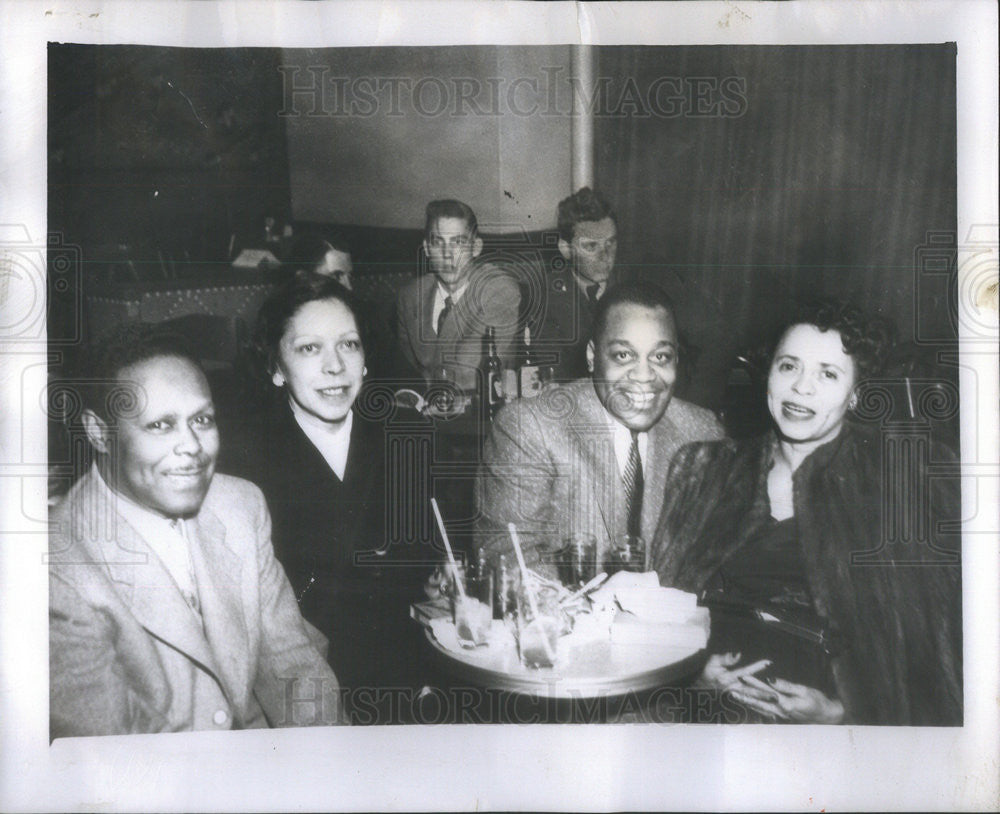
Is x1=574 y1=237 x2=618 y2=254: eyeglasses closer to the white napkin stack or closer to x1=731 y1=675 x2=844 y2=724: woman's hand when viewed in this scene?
the white napkin stack

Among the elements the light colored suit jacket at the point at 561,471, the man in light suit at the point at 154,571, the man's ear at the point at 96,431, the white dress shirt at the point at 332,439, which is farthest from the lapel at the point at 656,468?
the man's ear at the point at 96,431

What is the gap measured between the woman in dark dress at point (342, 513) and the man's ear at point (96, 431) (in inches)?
10.7

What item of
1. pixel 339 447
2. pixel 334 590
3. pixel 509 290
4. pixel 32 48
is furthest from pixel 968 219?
pixel 32 48

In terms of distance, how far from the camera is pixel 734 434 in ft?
5.43

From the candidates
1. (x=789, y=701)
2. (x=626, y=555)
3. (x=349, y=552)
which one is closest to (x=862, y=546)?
(x=789, y=701)

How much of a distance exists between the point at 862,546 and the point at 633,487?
451 millimetres

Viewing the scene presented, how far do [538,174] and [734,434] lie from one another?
2.01 ft

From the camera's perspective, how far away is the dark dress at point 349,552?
5.40ft

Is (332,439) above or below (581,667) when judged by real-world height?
above

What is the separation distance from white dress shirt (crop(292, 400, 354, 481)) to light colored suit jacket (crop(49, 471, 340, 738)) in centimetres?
14

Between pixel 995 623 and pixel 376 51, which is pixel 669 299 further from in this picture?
pixel 995 623

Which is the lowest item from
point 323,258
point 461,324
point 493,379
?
point 493,379

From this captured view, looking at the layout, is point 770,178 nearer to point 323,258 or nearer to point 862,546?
point 862,546

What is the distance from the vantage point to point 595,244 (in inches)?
64.8
